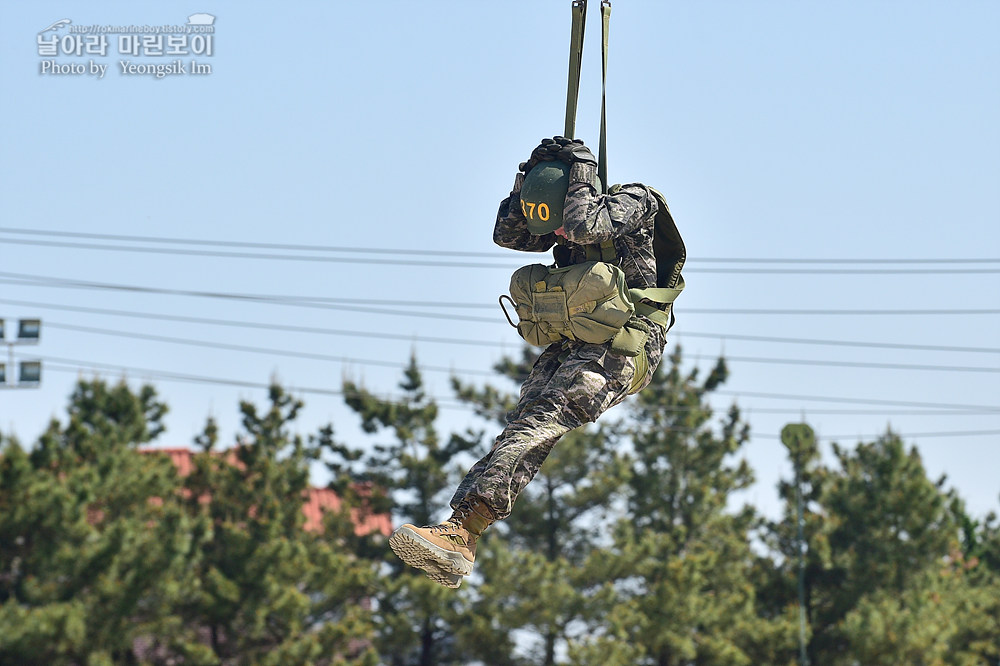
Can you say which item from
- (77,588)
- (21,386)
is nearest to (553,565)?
(77,588)

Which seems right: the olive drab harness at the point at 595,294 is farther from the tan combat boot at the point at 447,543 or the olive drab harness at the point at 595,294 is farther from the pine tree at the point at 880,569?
the pine tree at the point at 880,569

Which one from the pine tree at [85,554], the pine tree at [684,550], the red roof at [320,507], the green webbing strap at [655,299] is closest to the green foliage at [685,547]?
the pine tree at [684,550]

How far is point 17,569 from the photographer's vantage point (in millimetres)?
38781

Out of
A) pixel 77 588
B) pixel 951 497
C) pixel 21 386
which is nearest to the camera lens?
pixel 21 386

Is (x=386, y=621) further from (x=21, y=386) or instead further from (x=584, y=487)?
(x=21, y=386)

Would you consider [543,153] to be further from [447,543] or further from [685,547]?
[685,547]

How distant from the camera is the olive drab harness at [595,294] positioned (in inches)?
376

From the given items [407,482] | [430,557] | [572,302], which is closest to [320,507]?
[407,482]

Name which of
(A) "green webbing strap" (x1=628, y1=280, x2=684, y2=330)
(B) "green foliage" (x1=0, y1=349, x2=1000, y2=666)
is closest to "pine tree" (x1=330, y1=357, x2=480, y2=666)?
(B) "green foliage" (x1=0, y1=349, x2=1000, y2=666)

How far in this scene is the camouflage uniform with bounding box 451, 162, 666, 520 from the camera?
9.27m

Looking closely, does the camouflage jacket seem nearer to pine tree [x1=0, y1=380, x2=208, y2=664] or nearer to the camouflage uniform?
the camouflage uniform

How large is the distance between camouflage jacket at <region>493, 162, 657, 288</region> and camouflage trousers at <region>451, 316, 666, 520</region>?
0.45 meters

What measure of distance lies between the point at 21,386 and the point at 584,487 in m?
18.0

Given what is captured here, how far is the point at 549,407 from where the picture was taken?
9609mm
